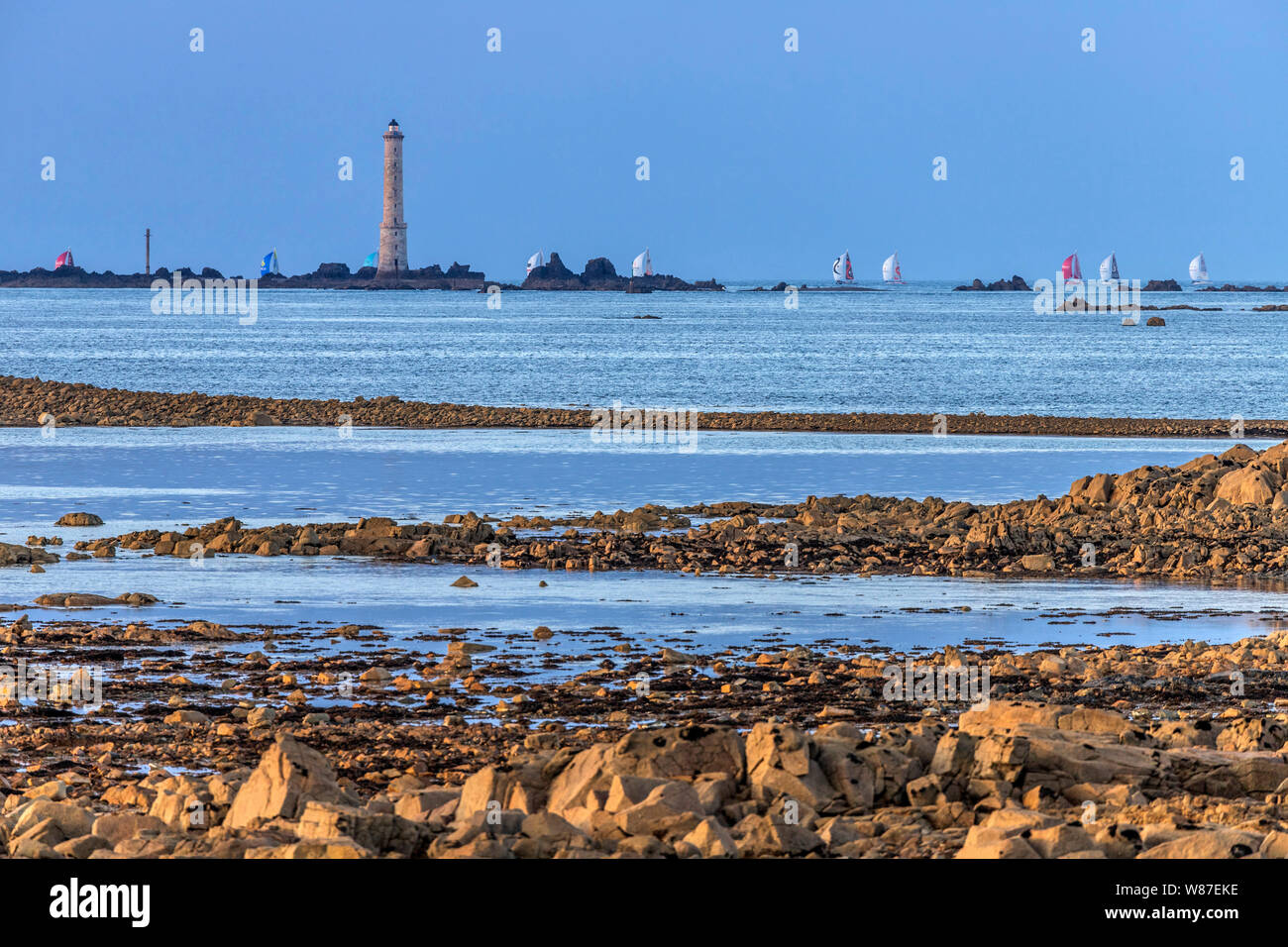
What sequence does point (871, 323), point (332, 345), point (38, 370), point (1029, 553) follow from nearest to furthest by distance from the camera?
point (1029, 553)
point (38, 370)
point (332, 345)
point (871, 323)

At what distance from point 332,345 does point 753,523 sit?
82869 mm

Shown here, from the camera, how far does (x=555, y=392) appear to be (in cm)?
5975

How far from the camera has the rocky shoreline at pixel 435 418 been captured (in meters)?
41.2

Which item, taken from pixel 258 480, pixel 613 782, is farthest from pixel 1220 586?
pixel 258 480

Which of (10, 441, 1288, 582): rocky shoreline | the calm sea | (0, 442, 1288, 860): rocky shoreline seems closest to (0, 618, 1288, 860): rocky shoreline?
(0, 442, 1288, 860): rocky shoreline

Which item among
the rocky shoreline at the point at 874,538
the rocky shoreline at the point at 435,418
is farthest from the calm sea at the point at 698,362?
the rocky shoreline at the point at 874,538

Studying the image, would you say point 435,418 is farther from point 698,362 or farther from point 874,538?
point 698,362

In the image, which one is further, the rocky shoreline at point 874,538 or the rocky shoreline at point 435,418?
the rocky shoreline at point 435,418

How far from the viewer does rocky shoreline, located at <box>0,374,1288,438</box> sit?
4116cm

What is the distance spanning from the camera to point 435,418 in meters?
42.8

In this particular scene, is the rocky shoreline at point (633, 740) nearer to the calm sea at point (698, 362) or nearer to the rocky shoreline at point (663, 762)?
the rocky shoreline at point (663, 762)
